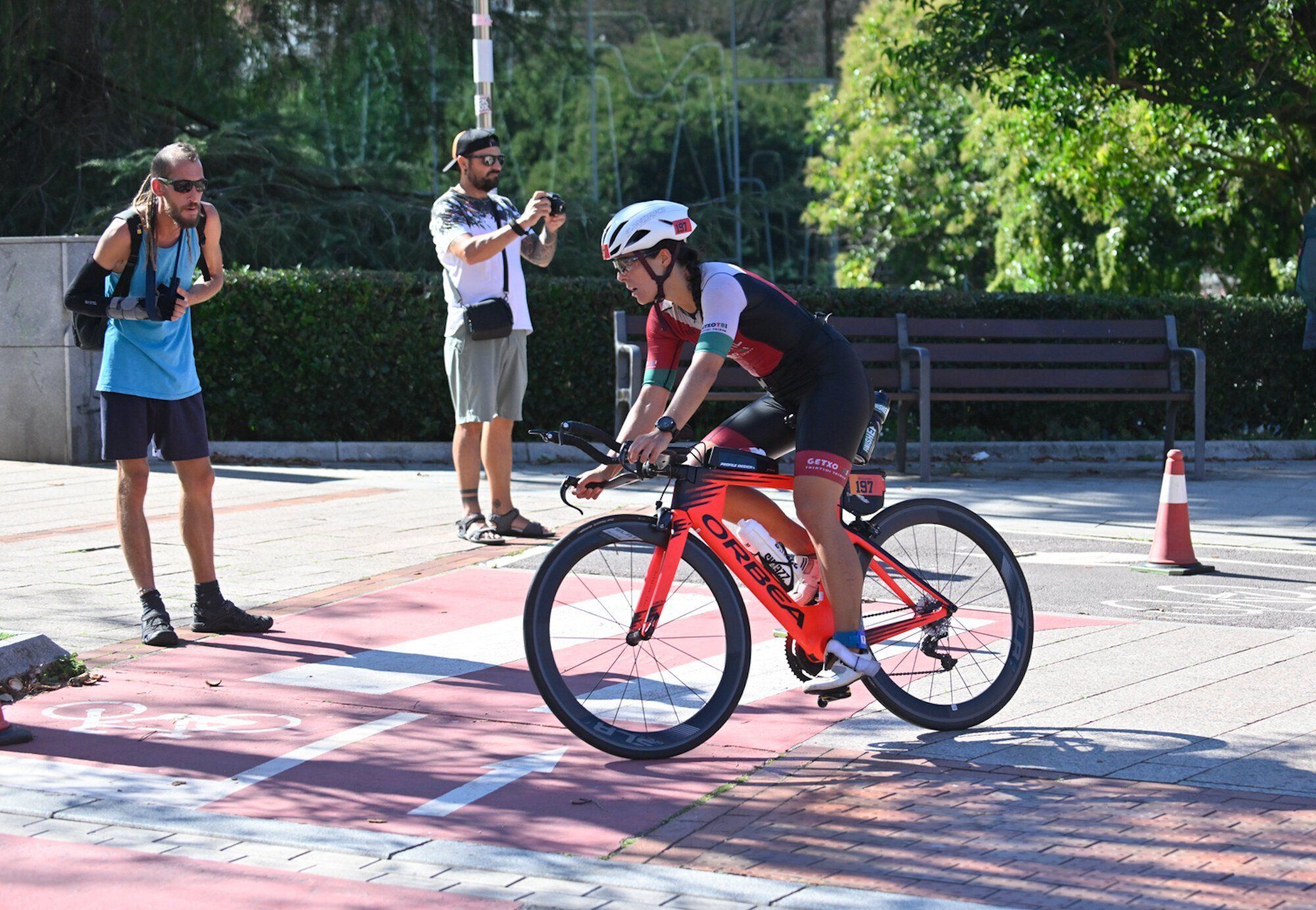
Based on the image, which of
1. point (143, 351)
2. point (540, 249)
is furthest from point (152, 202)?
point (540, 249)

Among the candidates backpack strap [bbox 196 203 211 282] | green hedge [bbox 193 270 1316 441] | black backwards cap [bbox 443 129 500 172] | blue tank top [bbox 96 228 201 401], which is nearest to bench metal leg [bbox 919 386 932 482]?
green hedge [bbox 193 270 1316 441]

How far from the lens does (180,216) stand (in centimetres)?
634

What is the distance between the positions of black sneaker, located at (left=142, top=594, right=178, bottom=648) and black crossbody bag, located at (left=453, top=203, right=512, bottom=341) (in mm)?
2686

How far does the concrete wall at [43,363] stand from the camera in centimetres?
1199

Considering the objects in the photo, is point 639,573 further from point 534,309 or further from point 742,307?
point 534,309

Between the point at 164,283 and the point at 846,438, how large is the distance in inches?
118

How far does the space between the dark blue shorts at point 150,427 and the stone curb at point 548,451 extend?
589 centimetres

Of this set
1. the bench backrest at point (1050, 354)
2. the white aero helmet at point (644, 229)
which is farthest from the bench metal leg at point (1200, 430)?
the white aero helmet at point (644, 229)

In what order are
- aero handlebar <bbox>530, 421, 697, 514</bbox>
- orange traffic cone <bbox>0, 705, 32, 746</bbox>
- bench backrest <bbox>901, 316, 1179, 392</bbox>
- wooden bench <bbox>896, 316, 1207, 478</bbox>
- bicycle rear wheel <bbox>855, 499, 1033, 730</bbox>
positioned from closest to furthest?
aero handlebar <bbox>530, 421, 697, 514</bbox> → orange traffic cone <bbox>0, 705, 32, 746</bbox> → bicycle rear wheel <bbox>855, 499, 1033, 730</bbox> → wooden bench <bbox>896, 316, 1207, 478</bbox> → bench backrest <bbox>901, 316, 1179, 392</bbox>

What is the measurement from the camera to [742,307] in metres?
4.86

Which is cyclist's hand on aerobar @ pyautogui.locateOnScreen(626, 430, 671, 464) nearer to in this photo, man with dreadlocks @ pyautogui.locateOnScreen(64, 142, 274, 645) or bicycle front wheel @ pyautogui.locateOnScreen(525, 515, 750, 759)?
bicycle front wheel @ pyautogui.locateOnScreen(525, 515, 750, 759)

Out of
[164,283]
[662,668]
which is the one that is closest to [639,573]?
[662,668]

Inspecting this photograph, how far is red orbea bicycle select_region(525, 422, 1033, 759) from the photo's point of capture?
15.8ft

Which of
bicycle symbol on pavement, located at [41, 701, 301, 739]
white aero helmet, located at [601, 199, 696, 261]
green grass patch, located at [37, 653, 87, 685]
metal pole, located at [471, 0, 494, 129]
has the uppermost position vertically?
metal pole, located at [471, 0, 494, 129]
